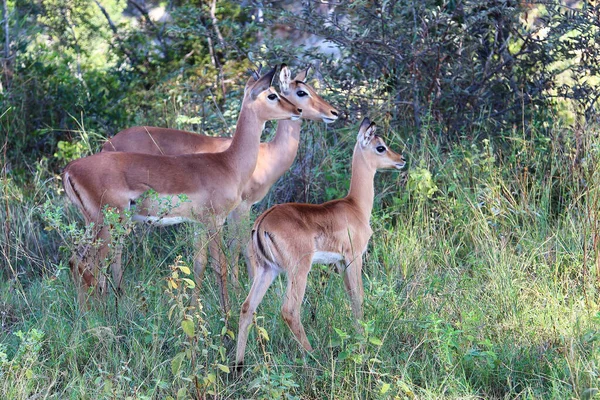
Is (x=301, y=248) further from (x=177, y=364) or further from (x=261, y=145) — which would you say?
(x=261, y=145)

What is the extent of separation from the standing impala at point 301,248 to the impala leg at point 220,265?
0.28 m

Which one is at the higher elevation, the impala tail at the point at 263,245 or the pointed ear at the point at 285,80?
the impala tail at the point at 263,245

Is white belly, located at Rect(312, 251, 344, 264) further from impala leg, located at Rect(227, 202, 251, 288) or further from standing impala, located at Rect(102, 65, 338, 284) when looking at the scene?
standing impala, located at Rect(102, 65, 338, 284)

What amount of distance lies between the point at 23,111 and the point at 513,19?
3.99 meters

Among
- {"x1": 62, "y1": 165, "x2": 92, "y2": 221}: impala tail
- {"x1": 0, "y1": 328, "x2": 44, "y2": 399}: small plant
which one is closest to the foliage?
{"x1": 62, "y1": 165, "x2": 92, "y2": 221}: impala tail

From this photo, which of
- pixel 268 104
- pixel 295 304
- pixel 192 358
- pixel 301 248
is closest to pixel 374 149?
pixel 268 104

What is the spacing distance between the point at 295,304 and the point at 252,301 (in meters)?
0.21

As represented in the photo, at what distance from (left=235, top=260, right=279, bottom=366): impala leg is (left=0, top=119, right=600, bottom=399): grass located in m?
0.07

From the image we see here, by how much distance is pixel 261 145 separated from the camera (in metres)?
6.43

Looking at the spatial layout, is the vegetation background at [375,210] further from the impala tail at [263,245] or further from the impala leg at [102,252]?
the impala tail at [263,245]

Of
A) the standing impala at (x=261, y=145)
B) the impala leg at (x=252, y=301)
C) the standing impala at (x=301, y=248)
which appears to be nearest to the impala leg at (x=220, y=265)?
the impala leg at (x=252, y=301)

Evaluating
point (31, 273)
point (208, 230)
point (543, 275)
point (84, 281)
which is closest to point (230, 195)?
point (208, 230)

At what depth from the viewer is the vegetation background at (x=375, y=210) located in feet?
12.5

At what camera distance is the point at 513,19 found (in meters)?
6.49
